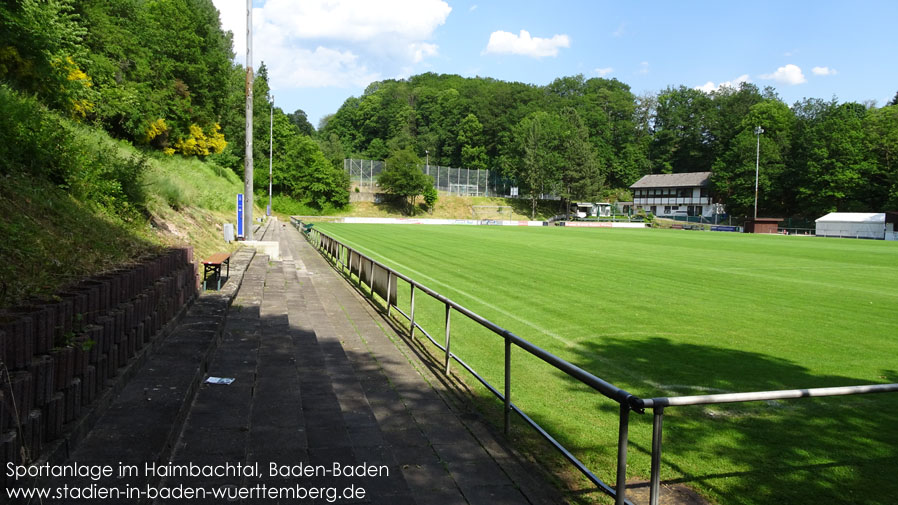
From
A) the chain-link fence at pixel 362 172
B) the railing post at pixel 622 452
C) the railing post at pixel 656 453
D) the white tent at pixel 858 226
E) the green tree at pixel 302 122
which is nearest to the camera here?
the railing post at pixel 656 453

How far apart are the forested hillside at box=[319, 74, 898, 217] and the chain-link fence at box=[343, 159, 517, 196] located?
11.4ft

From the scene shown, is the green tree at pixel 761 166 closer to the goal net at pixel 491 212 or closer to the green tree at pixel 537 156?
the green tree at pixel 537 156

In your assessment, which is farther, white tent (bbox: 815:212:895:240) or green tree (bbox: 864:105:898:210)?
green tree (bbox: 864:105:898:210)

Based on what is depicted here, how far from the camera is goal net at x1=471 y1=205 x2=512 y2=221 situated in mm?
94662

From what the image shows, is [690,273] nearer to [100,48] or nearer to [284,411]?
[284,411]

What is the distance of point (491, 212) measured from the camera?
9631cm

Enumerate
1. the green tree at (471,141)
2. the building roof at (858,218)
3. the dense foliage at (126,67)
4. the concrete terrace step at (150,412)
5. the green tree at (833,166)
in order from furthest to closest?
the green tree at (471,141)
the green tree at (833,166)
the building roof at (858,218)
the dense foliage at (126,67)
the concrete terrace step at (150,412)

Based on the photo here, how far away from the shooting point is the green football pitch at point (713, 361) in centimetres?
438

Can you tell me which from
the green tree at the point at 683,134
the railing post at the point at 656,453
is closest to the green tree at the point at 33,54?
the railing post at the point at 656,453

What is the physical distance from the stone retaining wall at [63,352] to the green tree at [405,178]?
83463 mm

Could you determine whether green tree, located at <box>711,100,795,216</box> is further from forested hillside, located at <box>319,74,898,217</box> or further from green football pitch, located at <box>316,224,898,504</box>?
green football pitch, located at <box>316,224,898,504</box>

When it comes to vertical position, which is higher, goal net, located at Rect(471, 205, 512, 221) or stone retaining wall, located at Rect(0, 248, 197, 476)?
goal net, located at Rect(471, 205, 512, 221)

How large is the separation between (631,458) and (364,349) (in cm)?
418

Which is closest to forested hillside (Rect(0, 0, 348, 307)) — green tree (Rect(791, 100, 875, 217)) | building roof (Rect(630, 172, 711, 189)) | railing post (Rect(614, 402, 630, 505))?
railing post (Rect(614, 402, 630, 505))
